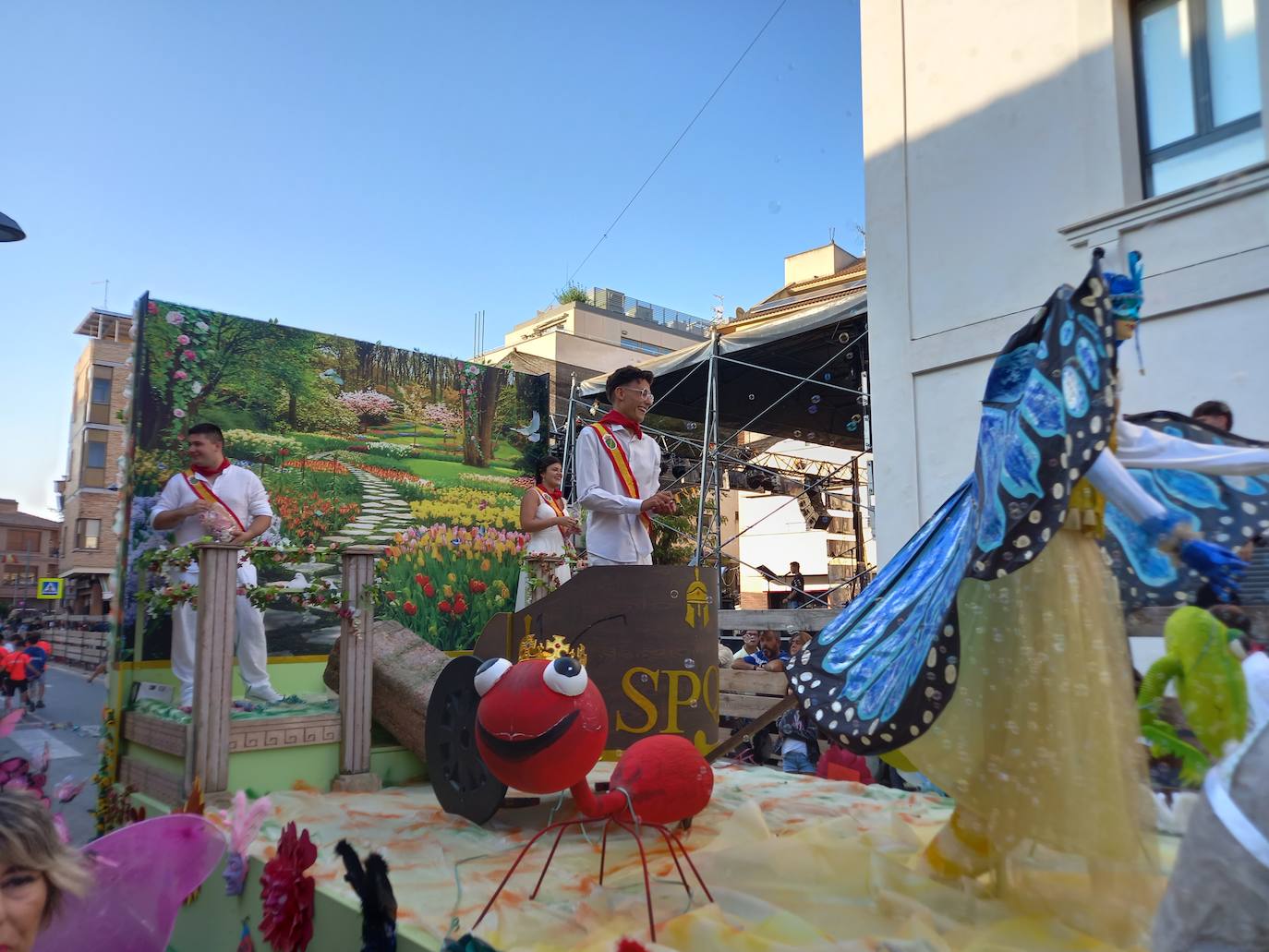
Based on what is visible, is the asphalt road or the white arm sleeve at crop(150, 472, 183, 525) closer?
the white arm sleeve at crop(150, 472, 183, 525)

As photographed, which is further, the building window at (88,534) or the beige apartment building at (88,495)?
the building window at (88,534)

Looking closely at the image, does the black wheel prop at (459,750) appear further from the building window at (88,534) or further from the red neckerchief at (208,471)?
the building window at (88,534)

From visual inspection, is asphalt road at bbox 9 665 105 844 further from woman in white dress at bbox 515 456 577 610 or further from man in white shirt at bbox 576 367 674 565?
man in white shirt at bbox 576 367 674 565

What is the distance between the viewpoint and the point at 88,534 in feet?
139

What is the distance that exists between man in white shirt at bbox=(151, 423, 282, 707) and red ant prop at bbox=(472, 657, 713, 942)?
291 cm

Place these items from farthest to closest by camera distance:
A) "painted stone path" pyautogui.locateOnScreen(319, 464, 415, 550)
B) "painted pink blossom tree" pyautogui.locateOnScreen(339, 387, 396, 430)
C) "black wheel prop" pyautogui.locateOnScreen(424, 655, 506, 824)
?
"painted pink blossom tree" pyautogui.locateOnScreen(339, 387, 396, 430) < "painted stone path" pyautogui.locateOnScreen(319, 464, 415, 550) < "black wheel prop" pyautogui.locateOnScreen(424, 655, 506, 824)

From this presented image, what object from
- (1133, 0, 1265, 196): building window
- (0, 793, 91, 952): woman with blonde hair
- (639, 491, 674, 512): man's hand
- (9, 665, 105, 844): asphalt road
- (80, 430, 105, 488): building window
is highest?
(80, 430, 105, 488): building window

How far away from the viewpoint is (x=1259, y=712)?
130 cm

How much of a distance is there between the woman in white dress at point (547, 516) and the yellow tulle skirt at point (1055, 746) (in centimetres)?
302

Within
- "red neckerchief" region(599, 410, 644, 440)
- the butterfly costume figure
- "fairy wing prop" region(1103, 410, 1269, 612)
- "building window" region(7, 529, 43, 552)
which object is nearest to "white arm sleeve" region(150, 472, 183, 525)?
"red neckerchief" region(599, 410, 644, 440)

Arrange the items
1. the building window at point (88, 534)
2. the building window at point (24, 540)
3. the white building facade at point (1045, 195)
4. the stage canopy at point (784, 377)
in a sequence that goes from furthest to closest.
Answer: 1. the building window at point (24, 540)
2. the building window at point (88, 534)
3. the stage canopy at point (784, 377)
4. the white building facade at point (1045, 195)

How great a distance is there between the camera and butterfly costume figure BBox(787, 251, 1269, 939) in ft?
6.72

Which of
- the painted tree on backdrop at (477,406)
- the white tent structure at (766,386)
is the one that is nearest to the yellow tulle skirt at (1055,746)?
the painted tree on backdrop at (477,406)

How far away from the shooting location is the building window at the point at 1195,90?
5.20 m
